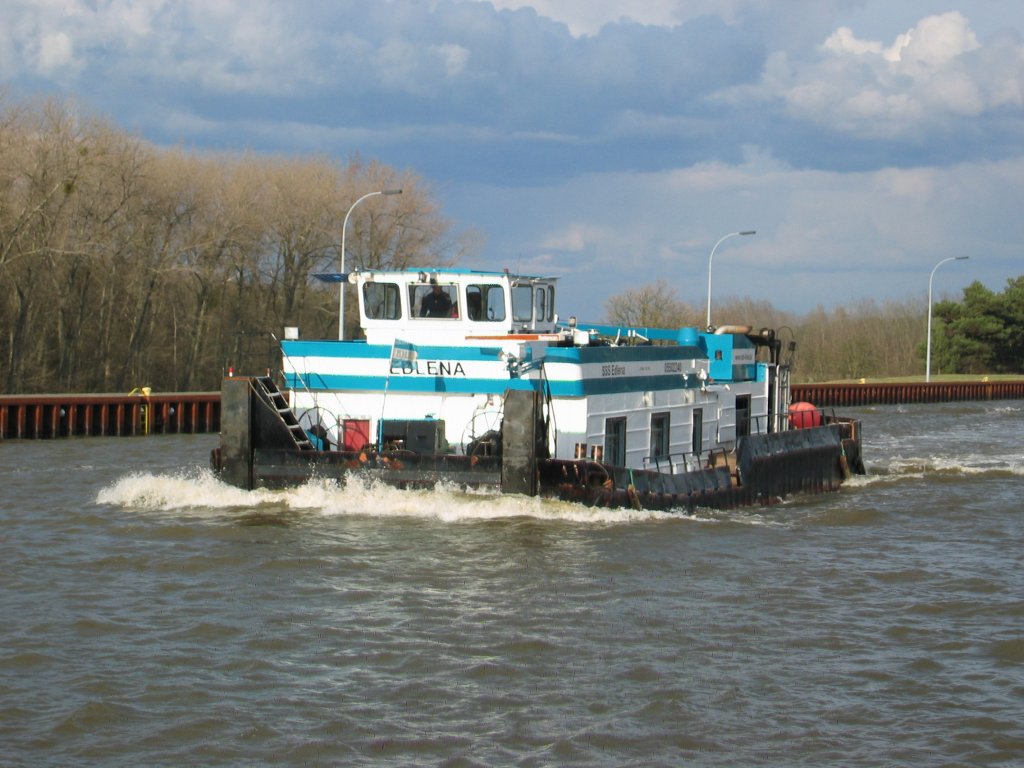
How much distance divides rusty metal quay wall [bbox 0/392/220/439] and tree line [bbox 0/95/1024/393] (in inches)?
283

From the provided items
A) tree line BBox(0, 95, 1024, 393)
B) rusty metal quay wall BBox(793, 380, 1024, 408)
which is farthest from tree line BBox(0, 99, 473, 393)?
rusty metal quay wall BBox(793, 380, 1024, 408)

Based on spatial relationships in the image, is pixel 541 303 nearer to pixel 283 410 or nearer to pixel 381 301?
pixel 381 301

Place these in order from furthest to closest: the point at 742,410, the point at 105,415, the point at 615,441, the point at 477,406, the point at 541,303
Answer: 1. the point at 105,415
2. the point at 742,410
3. the point at 541,303
4. the point at 615,441
5. the point at 477,406

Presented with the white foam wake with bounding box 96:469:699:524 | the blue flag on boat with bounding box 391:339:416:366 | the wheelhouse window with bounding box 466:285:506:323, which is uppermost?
the wheelhouse window with bounding box 466:285:506:323

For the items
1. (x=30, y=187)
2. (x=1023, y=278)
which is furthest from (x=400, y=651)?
(x=1023, y=278)

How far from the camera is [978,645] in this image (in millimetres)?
13844

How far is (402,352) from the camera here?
20109 mm

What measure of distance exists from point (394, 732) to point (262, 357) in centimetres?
5319

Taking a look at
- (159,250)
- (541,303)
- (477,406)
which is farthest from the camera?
(159,250)

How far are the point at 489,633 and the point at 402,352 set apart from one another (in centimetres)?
733

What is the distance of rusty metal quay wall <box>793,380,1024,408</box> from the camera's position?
6800 centimetres

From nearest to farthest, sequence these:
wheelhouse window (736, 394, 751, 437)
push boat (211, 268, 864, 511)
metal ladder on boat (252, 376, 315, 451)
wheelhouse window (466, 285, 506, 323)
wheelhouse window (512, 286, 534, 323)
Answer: push boat (211, 268, 864, 511) < metal ladder on boat (252, 376, 315, 451) < wheelhouse window (466, 285, 506, 323) < wheelhouse window (512, 286, 534, 323) < wheelhouse window (736, 394, 751, 437)

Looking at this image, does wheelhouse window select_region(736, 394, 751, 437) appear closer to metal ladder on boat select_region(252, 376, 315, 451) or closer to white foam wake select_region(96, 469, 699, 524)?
white foam wake select_region(96, 469, 699, 524)

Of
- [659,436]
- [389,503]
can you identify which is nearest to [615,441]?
[659,436]
